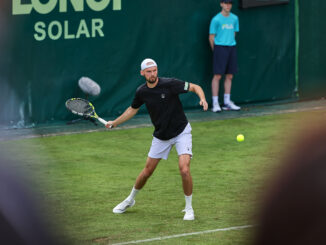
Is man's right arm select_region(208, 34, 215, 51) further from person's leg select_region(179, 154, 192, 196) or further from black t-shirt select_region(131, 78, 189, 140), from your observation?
person's leg select_region(179, 154, 192, 196)

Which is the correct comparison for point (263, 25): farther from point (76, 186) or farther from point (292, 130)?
point (76, 186)

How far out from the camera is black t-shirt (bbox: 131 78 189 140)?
7875 mm

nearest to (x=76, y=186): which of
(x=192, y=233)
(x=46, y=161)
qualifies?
(x=46, y=161)

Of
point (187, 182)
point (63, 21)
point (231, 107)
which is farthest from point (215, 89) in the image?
point (187, 182)

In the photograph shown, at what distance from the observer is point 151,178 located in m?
9.98

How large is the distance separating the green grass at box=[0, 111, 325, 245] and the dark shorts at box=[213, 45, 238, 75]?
123 centimetres

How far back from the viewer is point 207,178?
9859mm

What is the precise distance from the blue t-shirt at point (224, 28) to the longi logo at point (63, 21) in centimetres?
212

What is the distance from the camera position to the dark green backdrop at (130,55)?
43.1 feet

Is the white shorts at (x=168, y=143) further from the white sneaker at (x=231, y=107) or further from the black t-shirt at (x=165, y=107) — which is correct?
the white sneaker at (x=231, y=107)

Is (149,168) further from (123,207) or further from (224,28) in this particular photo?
(224,28)

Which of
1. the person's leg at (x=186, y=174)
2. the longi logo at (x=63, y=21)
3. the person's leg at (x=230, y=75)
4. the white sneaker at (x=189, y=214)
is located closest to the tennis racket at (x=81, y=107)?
the person's leg at (x=186, y=174)

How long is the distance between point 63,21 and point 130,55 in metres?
1.68

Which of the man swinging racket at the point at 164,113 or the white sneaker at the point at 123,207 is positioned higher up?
the man swinging racket at the point at 164,113
